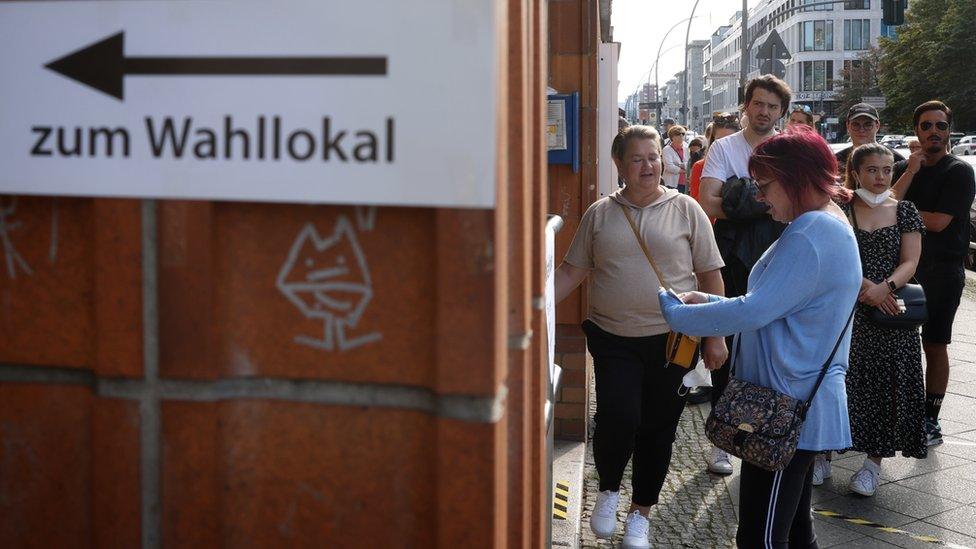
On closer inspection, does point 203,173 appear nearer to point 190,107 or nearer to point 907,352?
point 190,107

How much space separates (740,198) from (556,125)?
1.07 m

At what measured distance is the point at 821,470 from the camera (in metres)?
6.01

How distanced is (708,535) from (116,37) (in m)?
3.99

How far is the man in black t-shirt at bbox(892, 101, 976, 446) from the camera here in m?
6.64

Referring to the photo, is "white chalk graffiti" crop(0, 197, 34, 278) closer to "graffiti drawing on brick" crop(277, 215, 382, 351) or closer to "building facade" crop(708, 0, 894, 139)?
"graffiti drawing on brick" crop(277, 215, 382, 351)

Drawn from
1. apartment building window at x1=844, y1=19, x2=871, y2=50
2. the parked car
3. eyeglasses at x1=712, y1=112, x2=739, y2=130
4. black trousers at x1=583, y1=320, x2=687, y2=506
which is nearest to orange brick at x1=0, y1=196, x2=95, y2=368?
black trousers at x1=583, y1=320, x2=687, y2=506

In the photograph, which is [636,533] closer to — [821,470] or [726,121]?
[821,470]

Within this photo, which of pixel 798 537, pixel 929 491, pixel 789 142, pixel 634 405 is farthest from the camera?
pixel 929 491

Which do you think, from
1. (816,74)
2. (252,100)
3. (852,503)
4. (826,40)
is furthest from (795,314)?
(816,74)

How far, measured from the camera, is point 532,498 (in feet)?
8.00

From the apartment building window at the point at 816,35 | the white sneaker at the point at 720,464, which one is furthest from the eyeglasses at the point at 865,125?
the apartment building window at the point at 816,35

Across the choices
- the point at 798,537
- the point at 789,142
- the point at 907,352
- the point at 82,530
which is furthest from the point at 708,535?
the point at 82,530

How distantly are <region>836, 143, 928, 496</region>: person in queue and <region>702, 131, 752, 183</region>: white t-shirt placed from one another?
59 centimetres

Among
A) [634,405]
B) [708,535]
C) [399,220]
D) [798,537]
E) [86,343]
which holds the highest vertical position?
[399,220]
